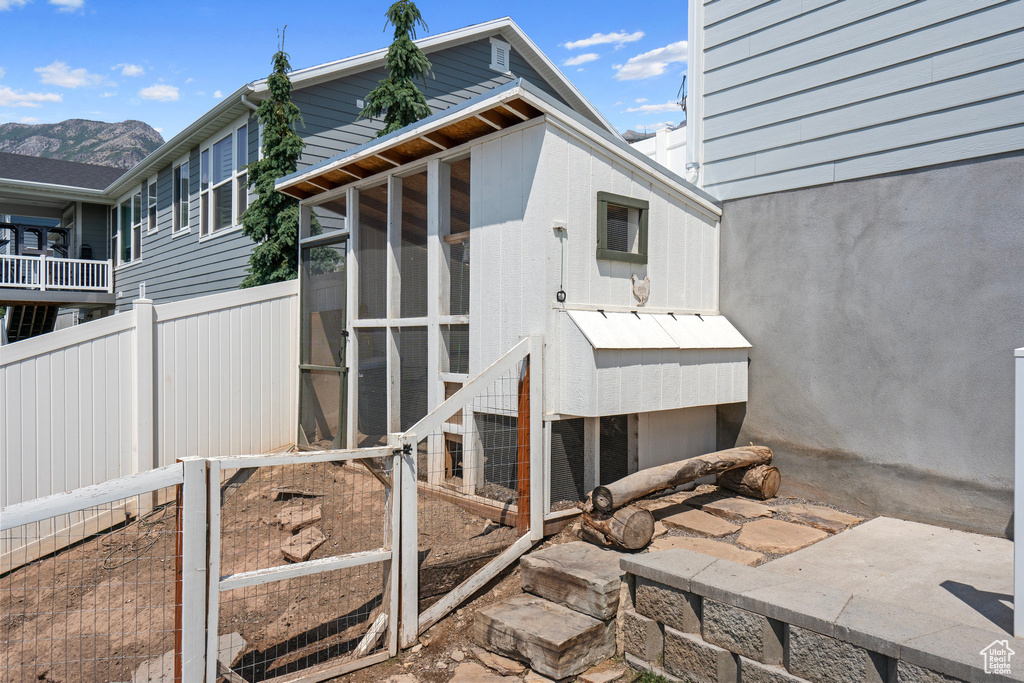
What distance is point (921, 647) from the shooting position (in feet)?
7.18

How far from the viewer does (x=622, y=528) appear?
372 cm

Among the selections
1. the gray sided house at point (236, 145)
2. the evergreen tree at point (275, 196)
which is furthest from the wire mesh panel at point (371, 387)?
the gray sided house at point (236, 145)

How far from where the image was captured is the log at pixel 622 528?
3721 mm

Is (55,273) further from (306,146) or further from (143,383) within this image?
(143,383)

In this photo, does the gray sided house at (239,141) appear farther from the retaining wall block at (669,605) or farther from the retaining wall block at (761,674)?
the retaining wall block at (761,674)

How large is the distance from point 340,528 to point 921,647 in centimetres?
370

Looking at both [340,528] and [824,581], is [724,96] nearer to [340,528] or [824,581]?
[824,581]

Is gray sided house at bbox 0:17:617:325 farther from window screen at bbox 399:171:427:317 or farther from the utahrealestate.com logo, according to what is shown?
the utahrealestate.com logo

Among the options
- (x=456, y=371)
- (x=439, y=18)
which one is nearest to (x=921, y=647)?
(x=456, y=371)

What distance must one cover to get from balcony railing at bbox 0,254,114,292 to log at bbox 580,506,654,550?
14625 millimetres

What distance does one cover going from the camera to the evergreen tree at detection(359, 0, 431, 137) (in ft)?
28.7

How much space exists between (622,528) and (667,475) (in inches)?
26.1

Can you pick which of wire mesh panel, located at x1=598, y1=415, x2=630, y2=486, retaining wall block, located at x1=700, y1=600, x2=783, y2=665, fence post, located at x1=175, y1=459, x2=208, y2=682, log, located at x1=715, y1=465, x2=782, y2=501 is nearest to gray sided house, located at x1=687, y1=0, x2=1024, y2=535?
log, located at x1=715, y1=465, x2=782, y2=501

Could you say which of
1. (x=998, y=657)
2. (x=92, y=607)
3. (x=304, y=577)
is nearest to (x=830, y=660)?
(x=998, y=657)
